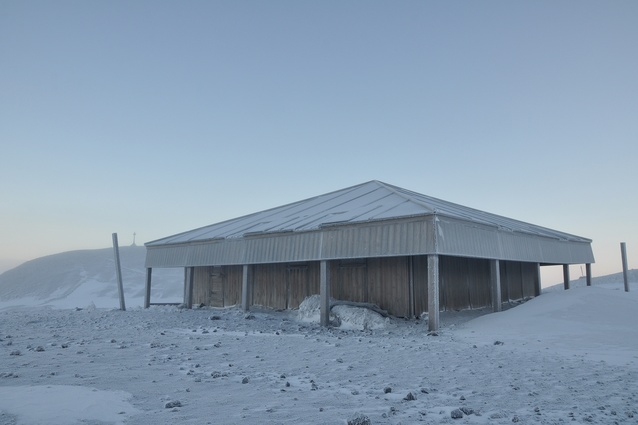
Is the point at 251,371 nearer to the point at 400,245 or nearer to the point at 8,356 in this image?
the point at 8,356

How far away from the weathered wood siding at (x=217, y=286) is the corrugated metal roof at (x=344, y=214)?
2.38m

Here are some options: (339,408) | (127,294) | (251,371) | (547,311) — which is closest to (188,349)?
(251,371)

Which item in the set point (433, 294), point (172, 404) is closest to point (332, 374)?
point (172, 404)

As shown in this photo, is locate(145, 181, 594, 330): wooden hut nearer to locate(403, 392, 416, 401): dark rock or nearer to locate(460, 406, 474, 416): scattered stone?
locate(403, 392, 416, 401): dark rock

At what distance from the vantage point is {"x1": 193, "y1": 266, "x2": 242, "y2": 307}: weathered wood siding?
85.4ft

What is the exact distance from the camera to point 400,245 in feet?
51.4

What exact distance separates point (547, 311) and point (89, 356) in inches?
582

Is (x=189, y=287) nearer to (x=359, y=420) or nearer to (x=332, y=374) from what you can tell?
(x=332, y=374)

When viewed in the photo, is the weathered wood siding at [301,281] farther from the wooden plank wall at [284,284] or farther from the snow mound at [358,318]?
the snow mound at [358,318]

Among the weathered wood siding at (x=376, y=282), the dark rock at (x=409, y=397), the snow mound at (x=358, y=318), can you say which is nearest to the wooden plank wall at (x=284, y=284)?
the weathered wood siding at (x=376, y=282)

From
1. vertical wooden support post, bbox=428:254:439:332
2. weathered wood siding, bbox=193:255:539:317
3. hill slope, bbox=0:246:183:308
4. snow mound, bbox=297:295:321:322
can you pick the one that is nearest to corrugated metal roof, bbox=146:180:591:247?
vertical wooden support post, bbox=428:254:439:332

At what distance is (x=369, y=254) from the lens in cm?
1647

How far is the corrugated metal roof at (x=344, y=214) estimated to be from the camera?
1702cm

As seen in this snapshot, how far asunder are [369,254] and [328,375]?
8582 mm
